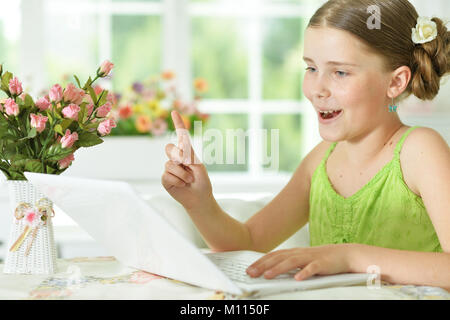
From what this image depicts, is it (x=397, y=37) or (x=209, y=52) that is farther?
(x=209, y=52)

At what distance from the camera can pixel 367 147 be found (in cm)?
144

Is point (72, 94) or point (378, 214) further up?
point (72, 94)

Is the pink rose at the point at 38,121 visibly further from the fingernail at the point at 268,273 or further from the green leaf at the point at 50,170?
the fingernail at the point at 268,273

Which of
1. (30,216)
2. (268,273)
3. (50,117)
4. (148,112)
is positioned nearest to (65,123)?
(50,117)

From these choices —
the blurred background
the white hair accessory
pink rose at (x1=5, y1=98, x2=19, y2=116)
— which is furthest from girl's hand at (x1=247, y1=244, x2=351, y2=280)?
the blurred background

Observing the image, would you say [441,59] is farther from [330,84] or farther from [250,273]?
[250,273]

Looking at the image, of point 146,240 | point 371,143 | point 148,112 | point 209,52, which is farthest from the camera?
point 209,52

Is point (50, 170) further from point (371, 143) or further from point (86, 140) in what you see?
point (371, 143)

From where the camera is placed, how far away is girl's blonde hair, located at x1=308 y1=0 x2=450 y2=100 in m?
1.27

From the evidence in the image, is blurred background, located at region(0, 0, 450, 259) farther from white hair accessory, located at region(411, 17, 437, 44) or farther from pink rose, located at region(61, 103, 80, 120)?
pink rose, located at region(61, 103, 80, 120)

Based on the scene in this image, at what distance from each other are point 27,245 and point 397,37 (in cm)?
81

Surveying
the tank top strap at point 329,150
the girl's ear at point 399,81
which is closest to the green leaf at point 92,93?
the girl's ear at point 399,81
